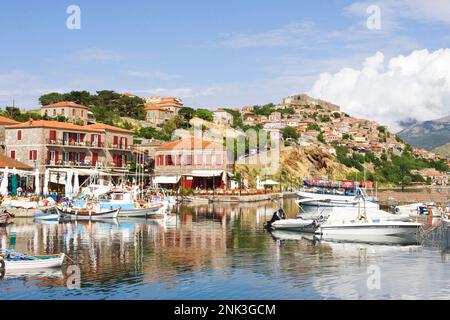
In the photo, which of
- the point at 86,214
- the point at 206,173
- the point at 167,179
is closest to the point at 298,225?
the point at 86,214

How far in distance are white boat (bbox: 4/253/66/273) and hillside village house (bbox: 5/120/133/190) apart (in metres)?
41.7

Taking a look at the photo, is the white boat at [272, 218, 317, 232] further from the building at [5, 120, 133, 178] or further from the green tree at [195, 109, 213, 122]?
the green tree at [195, 109, 213, 122]

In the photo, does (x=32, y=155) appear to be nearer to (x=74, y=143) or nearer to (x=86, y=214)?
(x=74, y=143)

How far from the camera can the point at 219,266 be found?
94.2 feet

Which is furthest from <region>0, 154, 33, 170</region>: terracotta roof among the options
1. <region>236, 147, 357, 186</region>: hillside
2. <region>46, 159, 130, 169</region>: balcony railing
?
<region>236, 147, 357, 186</region>: hillside

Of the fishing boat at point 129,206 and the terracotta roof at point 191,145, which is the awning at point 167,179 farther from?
the fishing boat at point 129,206

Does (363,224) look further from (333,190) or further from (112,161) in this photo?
(112,161)

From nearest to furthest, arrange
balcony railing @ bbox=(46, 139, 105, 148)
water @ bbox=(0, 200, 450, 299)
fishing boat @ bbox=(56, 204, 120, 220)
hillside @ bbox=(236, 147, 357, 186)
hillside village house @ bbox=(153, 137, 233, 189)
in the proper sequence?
1. water @ bbox=(0, 200, 450, 299)
2. fishing boat @ bbox=(56, 204, 120, 220)
3. balcony railing @ bbox=(46, 139, 105, 148)
4. hillside village house @ bbox=(153, 137, 233, 189)
5. hillside @ bbox=(236, 147, 357, 186)

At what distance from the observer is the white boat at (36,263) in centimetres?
2588

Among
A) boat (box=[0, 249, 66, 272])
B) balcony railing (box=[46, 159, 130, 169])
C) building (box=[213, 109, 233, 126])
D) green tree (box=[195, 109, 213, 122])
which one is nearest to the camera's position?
boat (box=[0, 249, 66, 272])

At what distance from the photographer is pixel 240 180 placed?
8962cm

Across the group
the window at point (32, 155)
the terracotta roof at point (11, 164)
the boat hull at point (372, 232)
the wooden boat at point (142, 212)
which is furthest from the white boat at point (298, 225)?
the window at point (32, 155)

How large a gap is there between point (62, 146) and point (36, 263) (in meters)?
48.6

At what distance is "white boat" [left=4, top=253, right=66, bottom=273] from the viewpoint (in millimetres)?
25875
